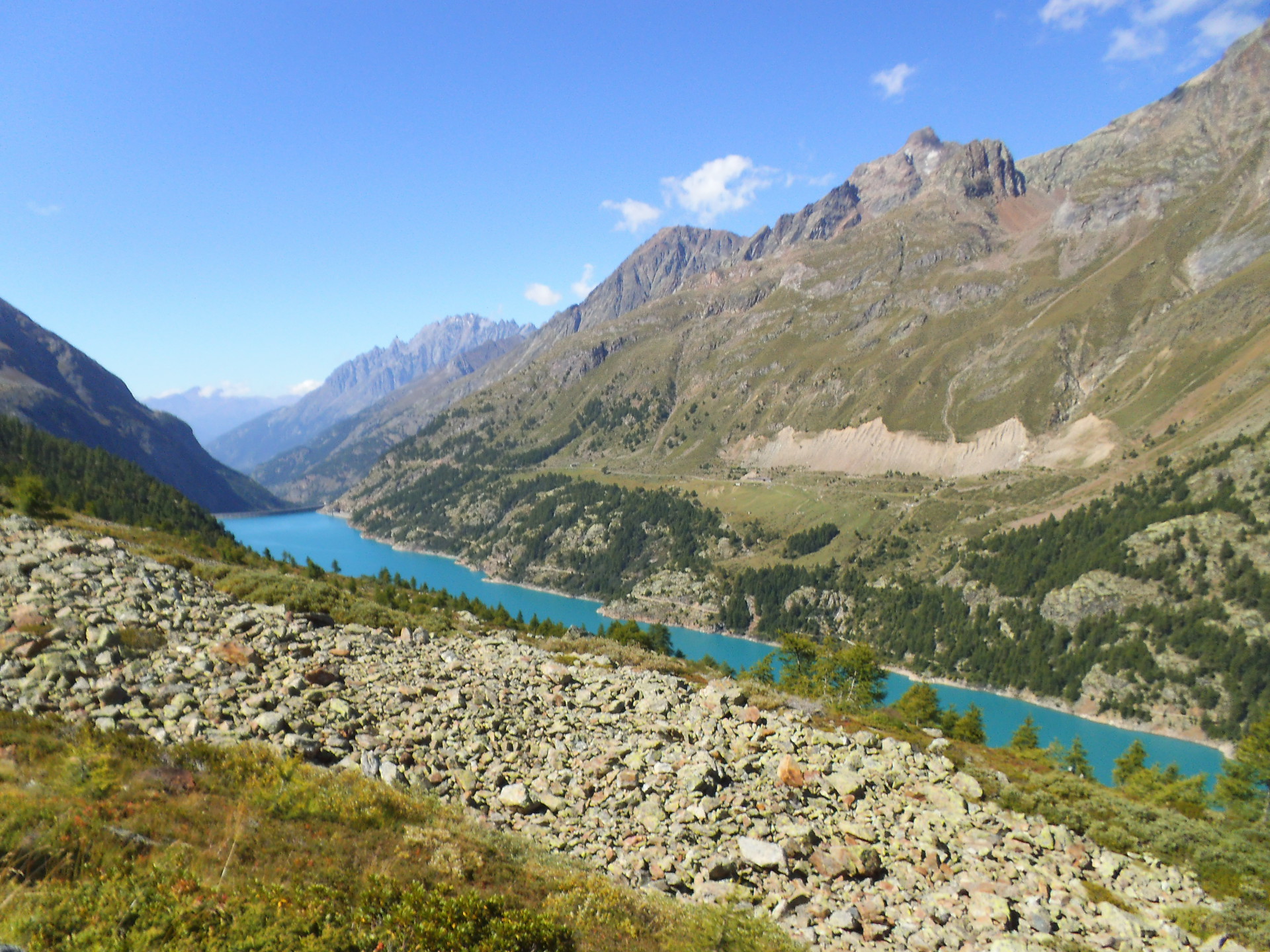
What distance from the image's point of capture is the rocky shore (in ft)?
47.3

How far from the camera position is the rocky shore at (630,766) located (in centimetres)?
1442

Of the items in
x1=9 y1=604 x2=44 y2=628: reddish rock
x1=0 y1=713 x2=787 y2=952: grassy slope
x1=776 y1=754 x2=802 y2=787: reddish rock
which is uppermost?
x1=9 y1=604 x2=44 y2=628: reddish rock

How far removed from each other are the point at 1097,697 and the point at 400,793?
570 ft

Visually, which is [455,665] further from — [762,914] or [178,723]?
[762,914]

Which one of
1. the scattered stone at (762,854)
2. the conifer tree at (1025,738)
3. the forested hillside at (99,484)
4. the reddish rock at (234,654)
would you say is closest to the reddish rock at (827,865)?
the scattered stone at (762,854)

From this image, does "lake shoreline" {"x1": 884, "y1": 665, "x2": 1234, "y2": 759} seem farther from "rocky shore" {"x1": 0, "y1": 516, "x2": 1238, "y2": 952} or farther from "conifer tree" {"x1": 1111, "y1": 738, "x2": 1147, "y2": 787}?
"rocky shore" {"x1": 0, "y1": 516, "x2": 1238, "y2": 952}

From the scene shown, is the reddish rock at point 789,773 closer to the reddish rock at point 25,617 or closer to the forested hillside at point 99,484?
the reddish rock at point 25,617

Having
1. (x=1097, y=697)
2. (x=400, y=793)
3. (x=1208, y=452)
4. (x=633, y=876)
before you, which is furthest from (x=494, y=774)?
(x=1208, y=452)

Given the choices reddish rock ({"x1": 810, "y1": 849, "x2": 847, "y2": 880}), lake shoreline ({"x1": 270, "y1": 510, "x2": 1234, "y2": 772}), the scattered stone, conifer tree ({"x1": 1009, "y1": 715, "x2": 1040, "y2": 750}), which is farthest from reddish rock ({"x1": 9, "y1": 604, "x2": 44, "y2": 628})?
lake shoreline ({"x1": 270, "y1": 510, "x2": 1234, "y2": 772})

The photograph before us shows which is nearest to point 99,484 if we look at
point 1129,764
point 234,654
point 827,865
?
point 234,654

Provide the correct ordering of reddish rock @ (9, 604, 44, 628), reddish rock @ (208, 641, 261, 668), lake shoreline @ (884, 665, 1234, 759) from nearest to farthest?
reddish rock @ (9, 604, 44, 628)
reddish rock @ (208, 641, 261, 668)
lake shoreline @ (884, 665, 1234, 759)

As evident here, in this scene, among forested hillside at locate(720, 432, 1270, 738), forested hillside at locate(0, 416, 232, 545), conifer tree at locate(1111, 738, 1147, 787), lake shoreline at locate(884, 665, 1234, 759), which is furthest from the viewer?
forested hillside at locate(720, 432, 1270, 738)

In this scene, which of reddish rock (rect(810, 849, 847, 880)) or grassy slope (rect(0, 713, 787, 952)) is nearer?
grassy slope (rect(0, 713, 787, 952))

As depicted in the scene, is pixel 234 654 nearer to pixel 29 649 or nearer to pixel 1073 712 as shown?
pixel 29 649
